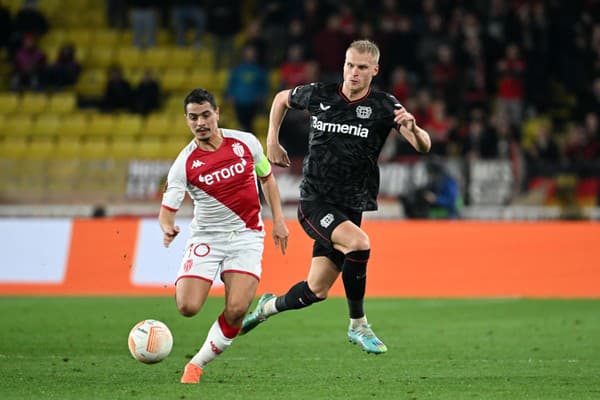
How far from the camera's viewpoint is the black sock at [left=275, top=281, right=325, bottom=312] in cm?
944

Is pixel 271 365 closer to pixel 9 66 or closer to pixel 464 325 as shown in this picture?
pixel 464 325

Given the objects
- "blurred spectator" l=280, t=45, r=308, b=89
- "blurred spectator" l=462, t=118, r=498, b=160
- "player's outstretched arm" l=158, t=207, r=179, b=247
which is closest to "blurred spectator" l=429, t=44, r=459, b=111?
"blurred spectator" l=462, t=118, r=498, b=160

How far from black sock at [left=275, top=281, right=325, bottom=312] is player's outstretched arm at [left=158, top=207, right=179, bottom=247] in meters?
1.75

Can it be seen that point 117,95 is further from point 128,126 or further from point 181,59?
point 181,59

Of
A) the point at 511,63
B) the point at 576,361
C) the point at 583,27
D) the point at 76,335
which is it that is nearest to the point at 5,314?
the point at 76,335

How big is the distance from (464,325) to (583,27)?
1052 cm

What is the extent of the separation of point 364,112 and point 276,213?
1.19 meters

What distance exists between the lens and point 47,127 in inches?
884

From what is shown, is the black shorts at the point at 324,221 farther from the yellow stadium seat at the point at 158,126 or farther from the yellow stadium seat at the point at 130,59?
the yellow stadium seat at the point at 130,59

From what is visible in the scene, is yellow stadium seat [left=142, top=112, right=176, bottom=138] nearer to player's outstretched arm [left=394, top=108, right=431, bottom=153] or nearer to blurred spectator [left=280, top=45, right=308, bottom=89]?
blurred spectator [left=280, top=45, right=308, bottom=89]

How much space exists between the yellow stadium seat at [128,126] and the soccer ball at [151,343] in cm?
1434

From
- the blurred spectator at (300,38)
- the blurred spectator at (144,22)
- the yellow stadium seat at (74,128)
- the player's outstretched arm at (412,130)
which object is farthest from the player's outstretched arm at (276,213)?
the blurred spectator at (144,22)

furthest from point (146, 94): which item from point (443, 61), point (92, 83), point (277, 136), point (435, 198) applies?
point (277, 136)

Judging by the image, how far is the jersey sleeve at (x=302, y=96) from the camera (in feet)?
31.0
